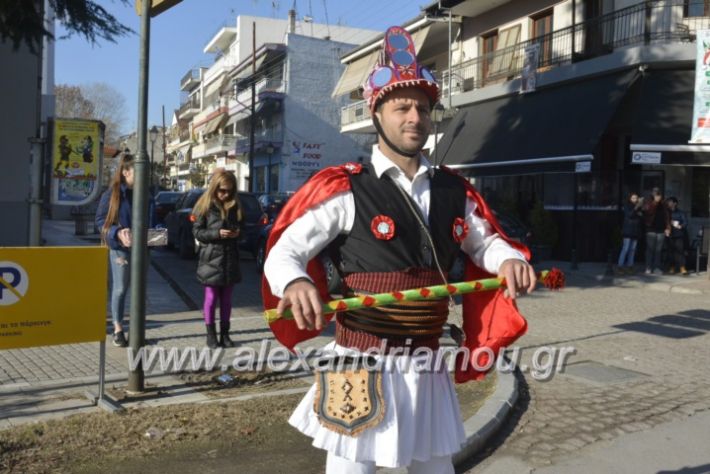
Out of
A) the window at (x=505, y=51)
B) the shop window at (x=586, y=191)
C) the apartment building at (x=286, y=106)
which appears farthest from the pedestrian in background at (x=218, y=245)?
the apartment building at (x=286, y=106)

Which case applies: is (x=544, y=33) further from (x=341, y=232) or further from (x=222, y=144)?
(x=222, y=144)

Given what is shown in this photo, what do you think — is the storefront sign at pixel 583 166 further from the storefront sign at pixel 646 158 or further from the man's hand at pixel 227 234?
the man's hand at pixel 227 234

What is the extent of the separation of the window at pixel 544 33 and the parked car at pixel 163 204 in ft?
41.1

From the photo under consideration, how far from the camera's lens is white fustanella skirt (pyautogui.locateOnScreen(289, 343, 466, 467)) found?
2479mm

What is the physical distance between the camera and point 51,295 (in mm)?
5250

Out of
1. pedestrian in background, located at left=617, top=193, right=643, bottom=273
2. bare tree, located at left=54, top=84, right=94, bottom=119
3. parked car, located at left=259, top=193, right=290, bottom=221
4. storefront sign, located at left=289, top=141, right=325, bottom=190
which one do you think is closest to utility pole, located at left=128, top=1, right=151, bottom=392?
pedestrian in background, located at left=617, top=193, right=643, bottom=273

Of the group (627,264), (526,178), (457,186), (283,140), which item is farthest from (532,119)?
(283,140)

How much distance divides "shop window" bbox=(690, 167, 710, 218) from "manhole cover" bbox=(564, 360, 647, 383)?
12.4 metres

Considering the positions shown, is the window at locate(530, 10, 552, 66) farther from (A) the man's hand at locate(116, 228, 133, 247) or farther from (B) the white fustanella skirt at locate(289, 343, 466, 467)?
(B) the white fustanella skirt at locate(289, 343, 466, 467)

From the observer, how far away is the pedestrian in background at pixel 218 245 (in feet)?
24.5

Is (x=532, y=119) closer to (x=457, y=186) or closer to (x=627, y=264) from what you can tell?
A: (x=627, y=264)

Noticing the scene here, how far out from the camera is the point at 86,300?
17.9 feet

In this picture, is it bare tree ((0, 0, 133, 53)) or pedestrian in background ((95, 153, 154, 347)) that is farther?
bare tree ((0, 0, 133, 53))

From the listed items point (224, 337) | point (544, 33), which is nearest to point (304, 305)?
point (224, 337)
